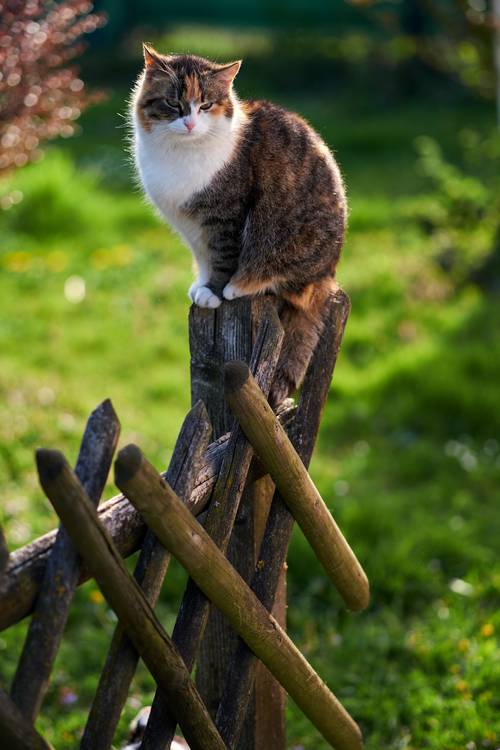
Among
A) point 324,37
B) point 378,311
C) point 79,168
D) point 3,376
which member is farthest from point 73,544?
point 324,37

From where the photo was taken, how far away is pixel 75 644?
3.36 meters

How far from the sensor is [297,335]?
2354 millimetres

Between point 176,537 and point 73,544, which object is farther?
point 176,537

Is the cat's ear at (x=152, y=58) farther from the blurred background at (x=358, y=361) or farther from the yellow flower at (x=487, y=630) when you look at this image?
the yellow flower at (x=487, y=630)

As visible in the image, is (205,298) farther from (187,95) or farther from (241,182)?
(187,95)

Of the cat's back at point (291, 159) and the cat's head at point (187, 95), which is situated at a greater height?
the cat's head at point (187, 95)

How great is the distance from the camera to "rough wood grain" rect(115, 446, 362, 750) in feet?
5.35

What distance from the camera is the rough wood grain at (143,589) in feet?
5.57

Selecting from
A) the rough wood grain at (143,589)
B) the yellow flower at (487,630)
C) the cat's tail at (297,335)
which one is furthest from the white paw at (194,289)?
the yellow flower at (487,630)

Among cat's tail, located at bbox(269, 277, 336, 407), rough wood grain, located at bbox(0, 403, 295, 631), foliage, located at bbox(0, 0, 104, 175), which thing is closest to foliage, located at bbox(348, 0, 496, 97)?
foliage, located at bbox(0, 0, 104, 175)

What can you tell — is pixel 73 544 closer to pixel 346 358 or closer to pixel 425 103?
pixel 346 358

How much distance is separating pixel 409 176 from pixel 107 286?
11.0 ft

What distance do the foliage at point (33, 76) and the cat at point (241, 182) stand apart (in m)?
0.56

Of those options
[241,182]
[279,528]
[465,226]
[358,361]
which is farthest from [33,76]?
[465,226]
